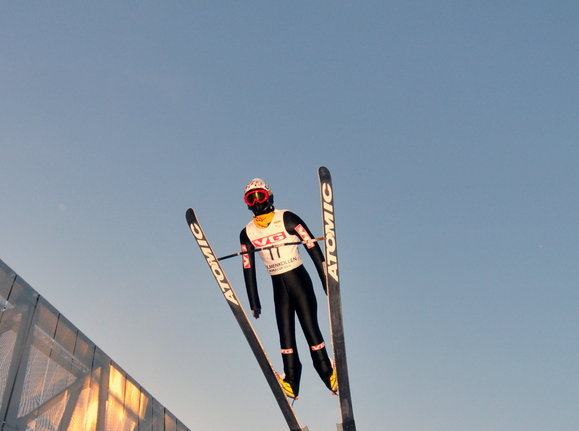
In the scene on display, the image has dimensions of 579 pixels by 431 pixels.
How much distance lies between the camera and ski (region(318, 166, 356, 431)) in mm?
7980

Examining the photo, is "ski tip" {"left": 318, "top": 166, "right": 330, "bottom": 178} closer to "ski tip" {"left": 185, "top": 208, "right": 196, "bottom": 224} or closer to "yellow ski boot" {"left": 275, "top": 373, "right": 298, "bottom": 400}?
"ski tip" {"left": 185, "top": 208, "right": 196, "bottom": 224}

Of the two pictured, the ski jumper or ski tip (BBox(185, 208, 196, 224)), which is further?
ski tip (BBox(185, 208, 196, 224))

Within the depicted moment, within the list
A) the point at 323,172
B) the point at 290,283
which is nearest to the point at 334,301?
the point at 290,283

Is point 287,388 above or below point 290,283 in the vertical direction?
below

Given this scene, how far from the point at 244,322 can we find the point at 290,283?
0.90 metres

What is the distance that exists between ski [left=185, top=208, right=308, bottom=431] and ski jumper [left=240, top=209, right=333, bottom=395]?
0.82 feet

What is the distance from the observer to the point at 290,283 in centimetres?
867

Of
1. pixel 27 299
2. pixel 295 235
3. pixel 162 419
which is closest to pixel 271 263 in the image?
pixel 295 235

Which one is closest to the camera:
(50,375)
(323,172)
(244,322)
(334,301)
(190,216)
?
(334,301)

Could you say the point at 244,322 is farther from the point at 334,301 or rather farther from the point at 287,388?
the point at 334,301

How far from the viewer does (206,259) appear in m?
8.89

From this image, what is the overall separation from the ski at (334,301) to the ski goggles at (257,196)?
95 centimetres

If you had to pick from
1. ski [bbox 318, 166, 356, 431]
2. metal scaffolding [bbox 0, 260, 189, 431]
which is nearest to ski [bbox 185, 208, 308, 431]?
ski [bbox 318, 166, 356, 431]

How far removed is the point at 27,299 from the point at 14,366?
1.14 m
